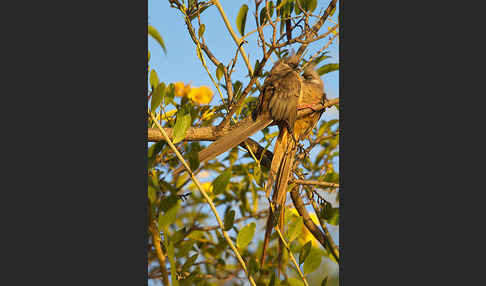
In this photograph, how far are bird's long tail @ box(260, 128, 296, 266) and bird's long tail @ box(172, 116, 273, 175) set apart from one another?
0.09 m

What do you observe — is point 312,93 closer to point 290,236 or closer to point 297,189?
point 297,189

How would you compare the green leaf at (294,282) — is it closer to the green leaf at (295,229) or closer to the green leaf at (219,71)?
the green leaf at (295,229)

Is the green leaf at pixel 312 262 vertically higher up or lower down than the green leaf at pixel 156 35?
lower down

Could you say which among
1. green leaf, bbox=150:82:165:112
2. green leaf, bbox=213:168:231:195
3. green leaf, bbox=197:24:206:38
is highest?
green leaf, bbox=197:24:206:38

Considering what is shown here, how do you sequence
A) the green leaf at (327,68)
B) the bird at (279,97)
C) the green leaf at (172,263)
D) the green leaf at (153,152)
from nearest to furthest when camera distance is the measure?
1. the green leaf at (172,263)
2. the green leaf at (153,152)
3. the bird at (279,97)
4. the green leaf at (327,68)

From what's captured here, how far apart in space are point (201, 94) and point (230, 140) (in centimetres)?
37

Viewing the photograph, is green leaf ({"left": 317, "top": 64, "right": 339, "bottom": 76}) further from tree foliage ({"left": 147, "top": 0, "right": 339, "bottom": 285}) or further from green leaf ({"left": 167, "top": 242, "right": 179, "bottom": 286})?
green leaf ({"left": 167, "top": 242, "right": 179, "bottom": 286})

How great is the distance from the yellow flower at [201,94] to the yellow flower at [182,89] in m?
0.01

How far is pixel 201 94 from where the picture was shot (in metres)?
1.19

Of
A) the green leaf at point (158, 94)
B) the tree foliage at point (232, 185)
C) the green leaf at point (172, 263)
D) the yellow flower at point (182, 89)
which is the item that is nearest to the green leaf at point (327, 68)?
the tree foliage at point (232, 185)

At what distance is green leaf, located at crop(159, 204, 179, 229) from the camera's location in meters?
0.77

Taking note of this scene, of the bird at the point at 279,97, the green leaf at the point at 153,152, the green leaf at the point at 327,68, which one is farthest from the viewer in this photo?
the green leaf at the point at 327,68

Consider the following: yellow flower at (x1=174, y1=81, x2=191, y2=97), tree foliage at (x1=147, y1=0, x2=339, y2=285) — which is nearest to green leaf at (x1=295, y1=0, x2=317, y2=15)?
tree foliage at (x1=147, y1=0, x2=339, y2=285)

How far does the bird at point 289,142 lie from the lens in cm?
92
